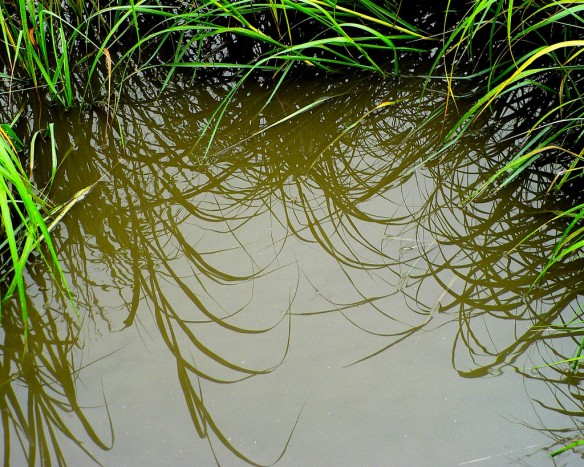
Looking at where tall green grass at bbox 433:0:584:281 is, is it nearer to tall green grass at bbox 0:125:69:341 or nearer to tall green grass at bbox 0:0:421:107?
tall green grass at bbox 0:0:421:107

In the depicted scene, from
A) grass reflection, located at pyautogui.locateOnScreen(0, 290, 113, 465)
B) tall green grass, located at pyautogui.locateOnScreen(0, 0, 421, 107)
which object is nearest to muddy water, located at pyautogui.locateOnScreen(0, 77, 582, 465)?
grass reflection, located at pyautogui.locateOnScreen(0, 290, 113, 465)

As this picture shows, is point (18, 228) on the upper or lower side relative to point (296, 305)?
upper

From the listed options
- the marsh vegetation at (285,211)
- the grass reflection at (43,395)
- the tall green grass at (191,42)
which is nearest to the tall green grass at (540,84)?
the marsh vegetation at (285,211)

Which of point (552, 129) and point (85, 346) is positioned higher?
point (552, 129)

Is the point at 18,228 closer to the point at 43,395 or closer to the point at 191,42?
the point at 43,395

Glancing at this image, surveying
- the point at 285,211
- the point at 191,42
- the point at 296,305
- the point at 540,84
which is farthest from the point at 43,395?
the point at 540,84

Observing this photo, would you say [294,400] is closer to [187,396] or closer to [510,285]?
[187,396]

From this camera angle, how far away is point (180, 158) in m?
1.82

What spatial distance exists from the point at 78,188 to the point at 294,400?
0.83m

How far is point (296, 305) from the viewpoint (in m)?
1.41

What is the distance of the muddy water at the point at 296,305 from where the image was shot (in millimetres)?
1202

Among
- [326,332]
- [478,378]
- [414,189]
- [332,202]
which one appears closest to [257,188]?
[332,202]

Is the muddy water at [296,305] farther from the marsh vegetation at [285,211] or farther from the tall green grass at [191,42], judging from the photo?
the tall green grass at [191,42]

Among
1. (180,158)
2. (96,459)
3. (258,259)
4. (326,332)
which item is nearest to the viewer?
(96,459)
